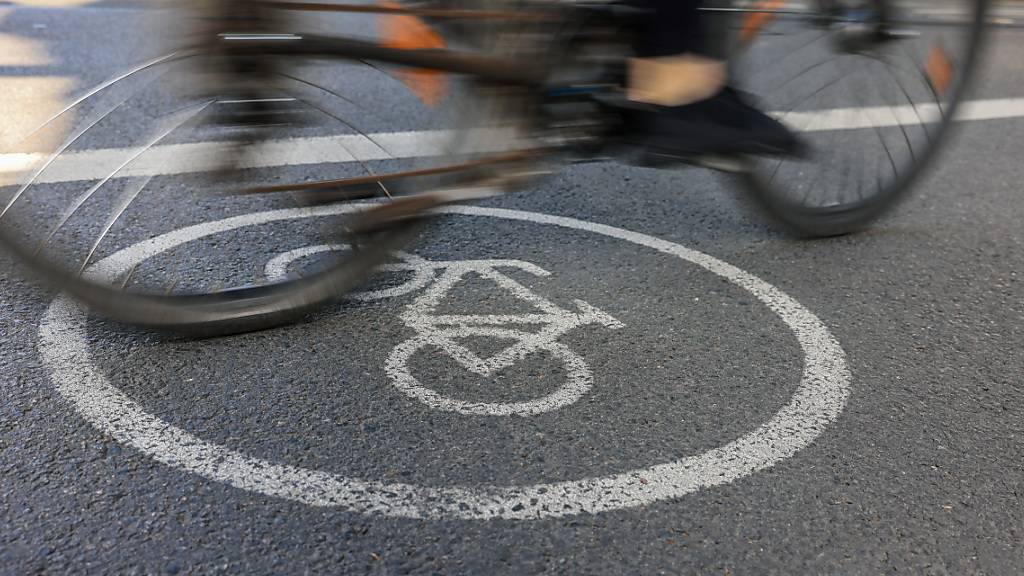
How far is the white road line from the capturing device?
8.33ft

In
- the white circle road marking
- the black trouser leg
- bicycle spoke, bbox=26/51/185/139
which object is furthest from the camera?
the black trouser leg

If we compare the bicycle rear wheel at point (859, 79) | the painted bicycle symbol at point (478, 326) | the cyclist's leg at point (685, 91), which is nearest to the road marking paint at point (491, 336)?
the painted bicycle symbol at point (478, 326)

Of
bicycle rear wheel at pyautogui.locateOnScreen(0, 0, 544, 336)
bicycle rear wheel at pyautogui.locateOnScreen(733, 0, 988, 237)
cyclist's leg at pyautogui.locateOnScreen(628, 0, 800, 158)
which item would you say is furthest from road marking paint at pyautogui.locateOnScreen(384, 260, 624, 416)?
bicycle rear wheel at pyautogui.locateOnScreen(733, 0, 988, 237)

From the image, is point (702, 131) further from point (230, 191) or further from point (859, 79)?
point (859, 79)

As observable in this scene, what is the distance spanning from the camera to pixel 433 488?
6.86 feet

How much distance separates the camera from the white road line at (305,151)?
2.54 metres

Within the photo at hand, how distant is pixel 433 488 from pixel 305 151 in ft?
7.19

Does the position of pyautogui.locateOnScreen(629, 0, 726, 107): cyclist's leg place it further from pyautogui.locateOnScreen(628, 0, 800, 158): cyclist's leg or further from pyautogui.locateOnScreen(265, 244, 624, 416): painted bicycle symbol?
pyautogui.locateOnScreen(265, 244, 624, 416): painted bicycle symbol

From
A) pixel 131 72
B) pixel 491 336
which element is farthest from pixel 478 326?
pixel 131 72

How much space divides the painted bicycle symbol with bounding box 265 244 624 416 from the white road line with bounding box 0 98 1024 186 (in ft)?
1.24

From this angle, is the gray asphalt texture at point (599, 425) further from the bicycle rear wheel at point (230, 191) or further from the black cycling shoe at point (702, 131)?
the black cycling shoe at point (702, 131)

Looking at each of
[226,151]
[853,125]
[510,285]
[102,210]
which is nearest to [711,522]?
[510,285]

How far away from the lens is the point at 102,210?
335cm

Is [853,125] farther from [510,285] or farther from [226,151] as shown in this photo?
[226,151]
